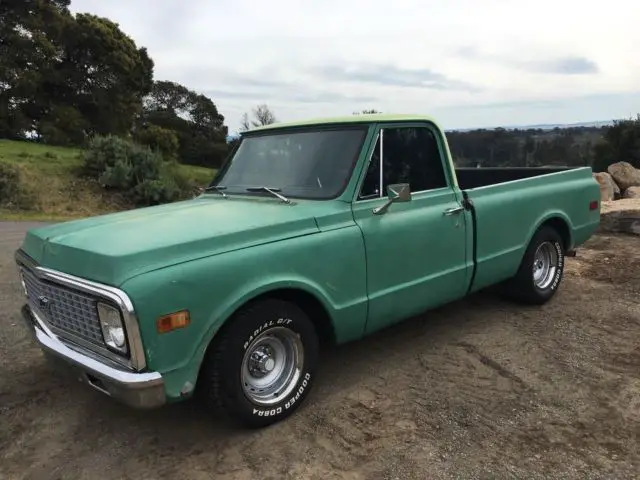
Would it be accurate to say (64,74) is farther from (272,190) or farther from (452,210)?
(452,210)

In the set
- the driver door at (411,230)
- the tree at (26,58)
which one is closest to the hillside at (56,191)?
the tree at (26,58)

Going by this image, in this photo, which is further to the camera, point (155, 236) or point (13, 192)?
point (13, 192)

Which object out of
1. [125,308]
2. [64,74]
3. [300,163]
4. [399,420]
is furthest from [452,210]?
[64,74]

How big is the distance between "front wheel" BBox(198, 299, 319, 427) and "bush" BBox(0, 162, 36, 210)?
14.2 m

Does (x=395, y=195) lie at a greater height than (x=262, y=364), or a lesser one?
greater

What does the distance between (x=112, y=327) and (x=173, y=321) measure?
1.02 ft

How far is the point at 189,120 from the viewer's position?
47.2 metres

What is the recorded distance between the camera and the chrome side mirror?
3832 millimetres

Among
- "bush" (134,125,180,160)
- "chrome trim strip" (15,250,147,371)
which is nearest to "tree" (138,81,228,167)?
"bush" (134,125,180,160)

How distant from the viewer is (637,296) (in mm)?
5852

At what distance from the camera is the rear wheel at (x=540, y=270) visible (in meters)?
5.32

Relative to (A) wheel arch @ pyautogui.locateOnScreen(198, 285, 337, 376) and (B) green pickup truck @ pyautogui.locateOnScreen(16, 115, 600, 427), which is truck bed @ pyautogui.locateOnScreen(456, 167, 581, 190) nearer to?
(B) green pickup truck @ pyautogui.locateOnScreen(16, 115, 600, 427)

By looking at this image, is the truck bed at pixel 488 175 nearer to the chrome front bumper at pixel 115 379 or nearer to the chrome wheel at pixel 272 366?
the chrome wheel at pixel 272 366

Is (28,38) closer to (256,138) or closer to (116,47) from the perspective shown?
(116,47)
